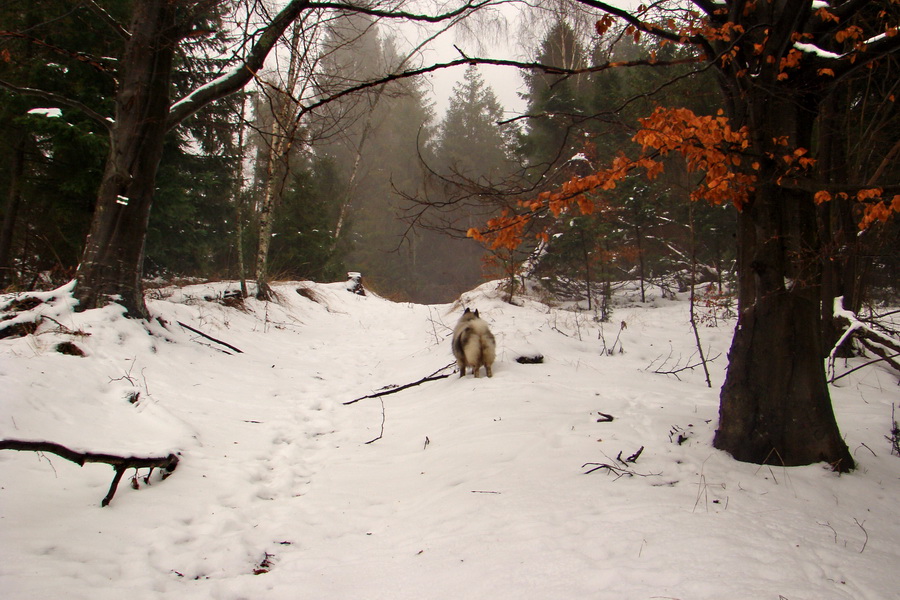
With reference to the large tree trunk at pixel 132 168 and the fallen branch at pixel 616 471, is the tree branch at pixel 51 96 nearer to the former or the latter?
the large tree trunk at pixel 132 168

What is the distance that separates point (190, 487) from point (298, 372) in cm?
383

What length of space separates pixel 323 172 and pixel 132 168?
18.7m

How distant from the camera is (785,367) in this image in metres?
3.17

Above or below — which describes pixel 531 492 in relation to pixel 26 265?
below

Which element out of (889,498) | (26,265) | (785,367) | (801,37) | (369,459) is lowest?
(369,459)

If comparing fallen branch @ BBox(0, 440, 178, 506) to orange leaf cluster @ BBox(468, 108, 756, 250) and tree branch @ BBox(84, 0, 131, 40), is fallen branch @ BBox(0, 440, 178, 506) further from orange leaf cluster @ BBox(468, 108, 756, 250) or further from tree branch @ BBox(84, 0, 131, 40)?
tree branch @ BBox(84, 0, 131, 40)

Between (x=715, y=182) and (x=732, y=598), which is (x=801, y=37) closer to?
(x=715, y=182)

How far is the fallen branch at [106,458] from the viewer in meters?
2.28

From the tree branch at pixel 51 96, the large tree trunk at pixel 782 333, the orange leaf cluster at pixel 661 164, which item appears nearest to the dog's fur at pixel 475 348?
the orange leaf cluster at pixel 661 164

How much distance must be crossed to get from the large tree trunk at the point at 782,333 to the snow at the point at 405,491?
206 millimetres

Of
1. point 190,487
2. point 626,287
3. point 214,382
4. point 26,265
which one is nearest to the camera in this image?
point 190,487

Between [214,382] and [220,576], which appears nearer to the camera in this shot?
[220,576]

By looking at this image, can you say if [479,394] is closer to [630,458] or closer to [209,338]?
[630,458]

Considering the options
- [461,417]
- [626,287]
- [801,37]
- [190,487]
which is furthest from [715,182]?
[626,287]
